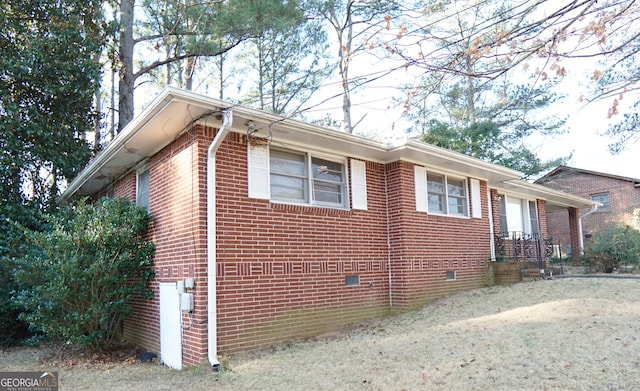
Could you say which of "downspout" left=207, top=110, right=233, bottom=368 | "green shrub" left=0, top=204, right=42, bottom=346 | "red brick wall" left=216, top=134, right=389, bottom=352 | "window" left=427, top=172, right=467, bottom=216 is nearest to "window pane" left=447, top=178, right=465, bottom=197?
"window" left=427, top=172, right=467, bottom=216

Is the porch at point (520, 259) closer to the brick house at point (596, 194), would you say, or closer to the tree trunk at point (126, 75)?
the tree trunk at point (126, 75)

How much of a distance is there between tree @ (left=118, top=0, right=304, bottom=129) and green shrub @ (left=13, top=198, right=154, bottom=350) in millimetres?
7778

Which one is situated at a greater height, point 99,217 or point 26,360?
point 99,217

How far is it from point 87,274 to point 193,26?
1004 centimetres

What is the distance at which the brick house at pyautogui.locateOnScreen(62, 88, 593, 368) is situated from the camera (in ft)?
20.8

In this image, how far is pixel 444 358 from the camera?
16.9ft

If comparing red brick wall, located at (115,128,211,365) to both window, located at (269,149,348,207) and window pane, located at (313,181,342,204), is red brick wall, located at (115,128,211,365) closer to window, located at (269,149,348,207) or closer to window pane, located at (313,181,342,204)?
window, located at (269,149,348,207)

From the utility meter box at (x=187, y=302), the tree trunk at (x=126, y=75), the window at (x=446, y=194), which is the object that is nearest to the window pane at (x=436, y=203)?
the window at (x=446, y=194)

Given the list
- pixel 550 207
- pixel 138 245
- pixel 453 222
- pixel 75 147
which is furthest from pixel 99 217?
pixel 550 207

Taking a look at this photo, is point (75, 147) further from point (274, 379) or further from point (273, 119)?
point (274, 379)

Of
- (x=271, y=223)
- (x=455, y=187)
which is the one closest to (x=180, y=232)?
(x=271, y=223)

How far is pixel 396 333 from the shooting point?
6883 millimetres

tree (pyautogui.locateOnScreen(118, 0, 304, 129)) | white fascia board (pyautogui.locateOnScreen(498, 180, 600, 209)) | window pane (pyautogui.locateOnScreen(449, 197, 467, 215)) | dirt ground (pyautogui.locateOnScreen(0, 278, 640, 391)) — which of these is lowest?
dirt ground (pyautogui.locateOnScreen(0, 278, 640, 391))

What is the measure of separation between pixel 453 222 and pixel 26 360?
8.81 meters
